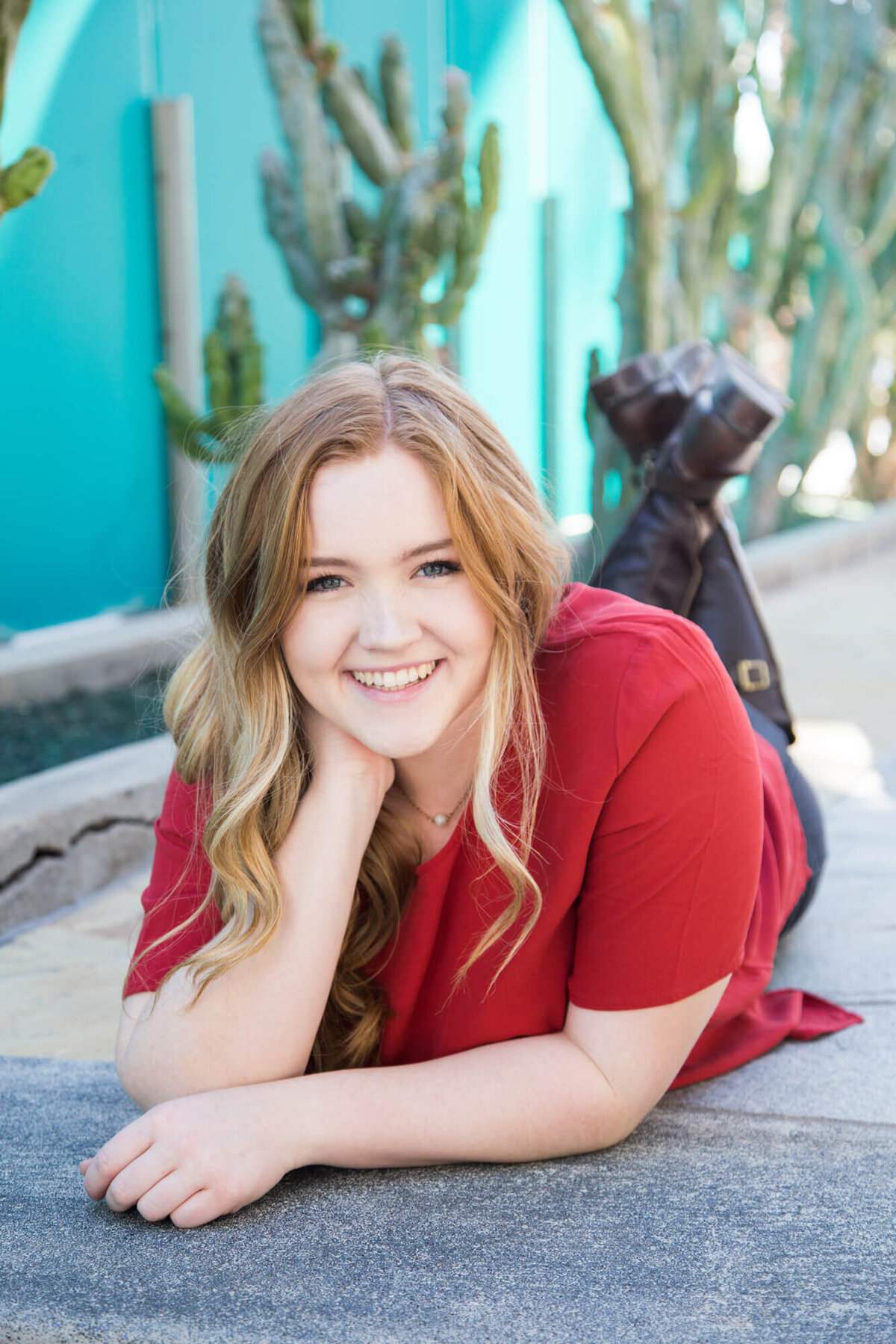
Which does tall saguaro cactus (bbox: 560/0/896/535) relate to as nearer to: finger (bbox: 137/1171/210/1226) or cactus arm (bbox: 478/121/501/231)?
cactus arm (bbox: 478/121/501/231)

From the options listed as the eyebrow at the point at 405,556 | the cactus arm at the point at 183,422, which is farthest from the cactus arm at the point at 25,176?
the eyebrow at the point at 405,556

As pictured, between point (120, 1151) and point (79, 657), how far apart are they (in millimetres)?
2951

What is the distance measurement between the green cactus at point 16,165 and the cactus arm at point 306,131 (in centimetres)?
170

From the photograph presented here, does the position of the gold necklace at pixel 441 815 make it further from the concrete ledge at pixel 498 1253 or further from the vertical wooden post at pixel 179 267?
the vertical wooden post at pixel 179 267

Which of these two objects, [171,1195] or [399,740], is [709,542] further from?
[171,1195]

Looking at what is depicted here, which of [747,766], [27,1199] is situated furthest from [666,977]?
[27,1199]

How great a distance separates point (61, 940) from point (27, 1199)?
1.18 meters

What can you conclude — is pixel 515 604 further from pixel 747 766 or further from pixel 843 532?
pixel 843 532

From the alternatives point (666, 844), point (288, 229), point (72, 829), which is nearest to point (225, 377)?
point (288, 229)

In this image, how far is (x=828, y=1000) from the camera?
2121 millimetres

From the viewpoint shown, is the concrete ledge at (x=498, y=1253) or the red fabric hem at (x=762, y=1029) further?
the red fabric hem at (x=762, y=1029)

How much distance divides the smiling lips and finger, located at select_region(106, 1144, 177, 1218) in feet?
1.75

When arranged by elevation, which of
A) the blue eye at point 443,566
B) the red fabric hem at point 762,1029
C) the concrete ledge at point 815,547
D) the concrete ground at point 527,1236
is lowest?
the concrete ledge at point 815,547

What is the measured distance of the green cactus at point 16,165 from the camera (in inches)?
105
